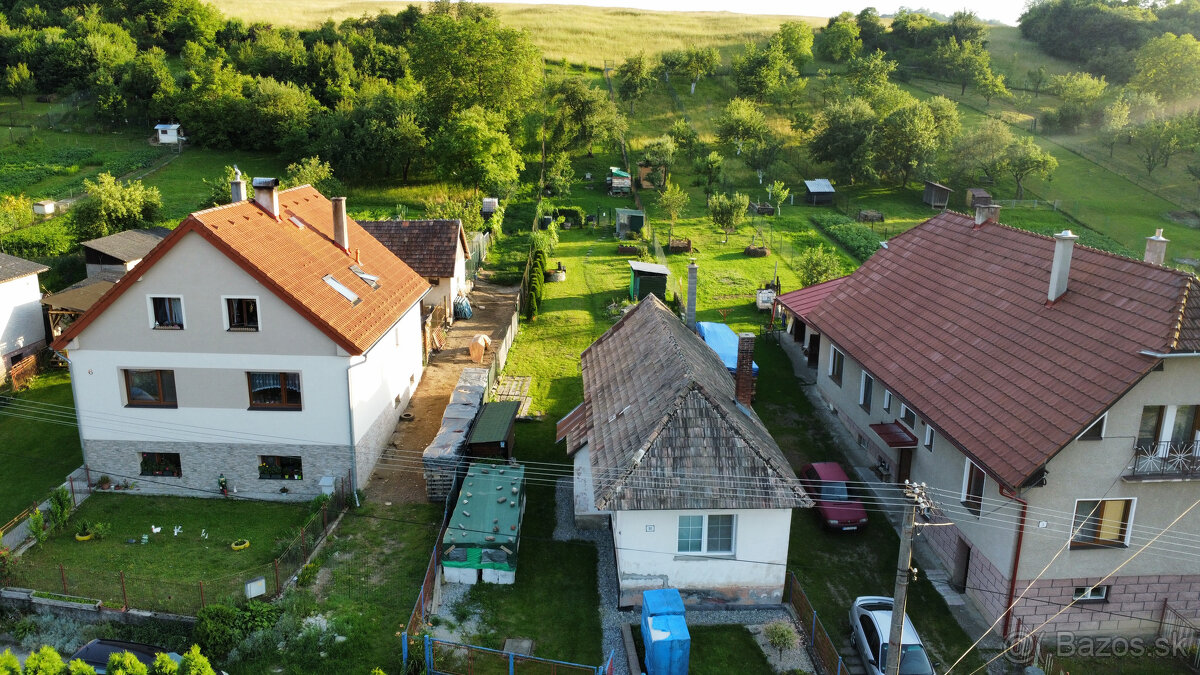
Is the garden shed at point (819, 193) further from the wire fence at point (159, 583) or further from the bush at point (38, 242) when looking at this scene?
the wire fence at point (159, 583)

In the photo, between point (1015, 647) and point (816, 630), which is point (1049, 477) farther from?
point (816, 630)

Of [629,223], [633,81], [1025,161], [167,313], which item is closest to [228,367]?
[167,313]

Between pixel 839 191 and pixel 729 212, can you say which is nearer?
pixel 729 212

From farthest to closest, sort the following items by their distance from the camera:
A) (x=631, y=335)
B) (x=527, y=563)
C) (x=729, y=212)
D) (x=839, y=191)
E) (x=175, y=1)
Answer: (x=175, y=1)
(x=839, y=191)
(x=729, y=212)
(x=631, y=335)
(x=527, y=563)

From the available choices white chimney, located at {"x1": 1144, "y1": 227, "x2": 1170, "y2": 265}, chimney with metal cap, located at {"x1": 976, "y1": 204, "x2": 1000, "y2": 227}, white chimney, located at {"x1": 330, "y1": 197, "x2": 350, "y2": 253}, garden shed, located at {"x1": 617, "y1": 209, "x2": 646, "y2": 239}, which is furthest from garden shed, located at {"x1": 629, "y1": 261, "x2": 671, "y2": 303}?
white chimney, located at {"x1": 1144, "y1": 227, "x2": 1170, "y2": 265}

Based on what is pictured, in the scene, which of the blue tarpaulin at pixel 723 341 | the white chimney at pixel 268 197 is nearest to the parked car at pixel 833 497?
the blue tarpaulin at pixel 723 341

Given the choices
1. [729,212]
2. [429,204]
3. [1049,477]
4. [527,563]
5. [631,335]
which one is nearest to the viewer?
[1049,477]

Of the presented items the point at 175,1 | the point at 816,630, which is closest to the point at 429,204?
the point at 816,630
